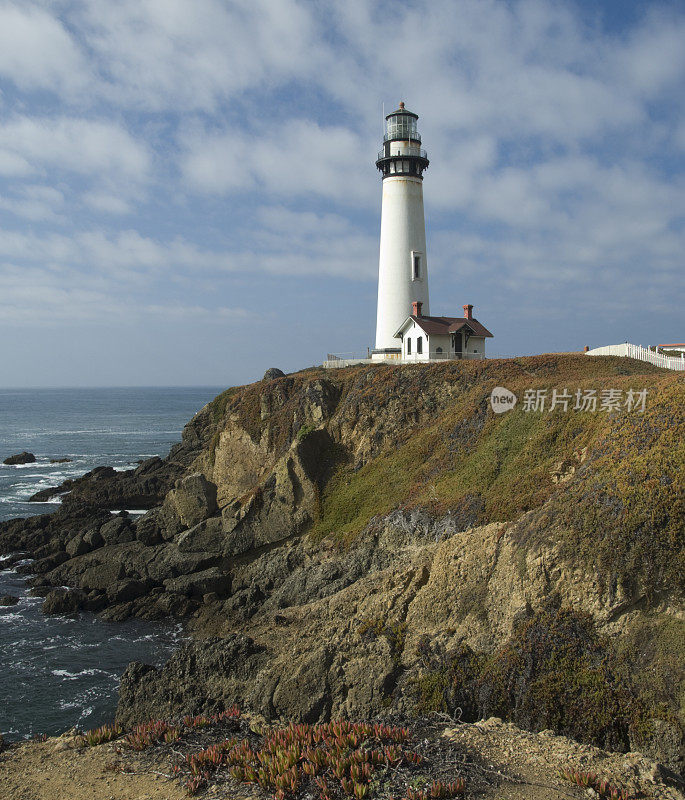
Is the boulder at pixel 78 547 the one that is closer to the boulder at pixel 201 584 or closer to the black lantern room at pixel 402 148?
the boulder at pixel 201 584

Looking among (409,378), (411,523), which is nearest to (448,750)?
(411,523)

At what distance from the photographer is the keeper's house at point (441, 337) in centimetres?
3628

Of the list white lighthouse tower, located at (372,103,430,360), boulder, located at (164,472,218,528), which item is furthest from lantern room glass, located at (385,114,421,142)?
boulder, located at (164,472,218,528)

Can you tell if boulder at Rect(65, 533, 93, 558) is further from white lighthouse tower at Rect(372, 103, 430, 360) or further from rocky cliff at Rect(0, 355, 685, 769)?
white lighthouse tower at Rect(372, 103, 430, 360)

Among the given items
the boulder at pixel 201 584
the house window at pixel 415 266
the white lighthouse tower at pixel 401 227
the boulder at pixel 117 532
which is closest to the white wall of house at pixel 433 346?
the white lighthouse tower at pixel 401 227

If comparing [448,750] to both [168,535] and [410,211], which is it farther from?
[410,211]

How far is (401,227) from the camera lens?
132 feet

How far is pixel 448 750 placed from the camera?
11.0 metres

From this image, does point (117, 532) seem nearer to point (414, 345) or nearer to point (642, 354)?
point (414, 345)

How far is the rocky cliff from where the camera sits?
14.3 meters

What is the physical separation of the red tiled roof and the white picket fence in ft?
→ 24.4

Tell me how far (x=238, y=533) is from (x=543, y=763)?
18.6 meters
